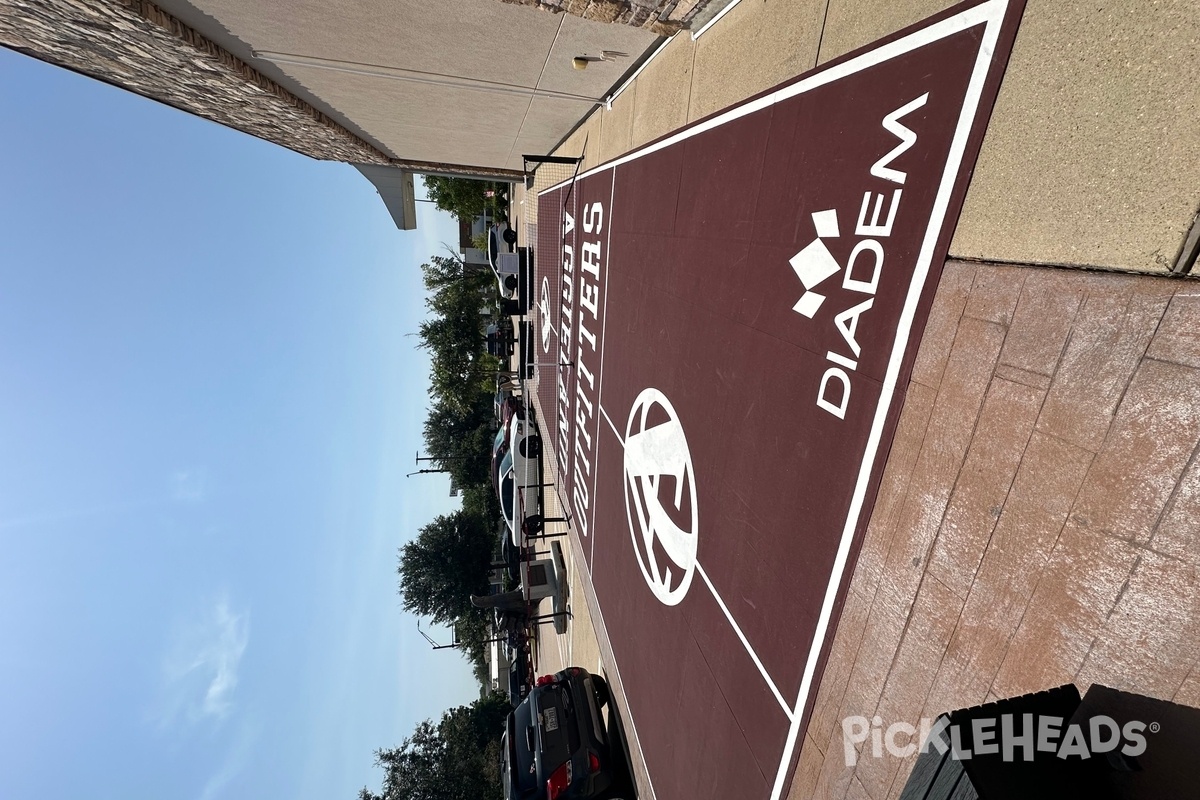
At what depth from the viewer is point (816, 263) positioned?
3115 mm

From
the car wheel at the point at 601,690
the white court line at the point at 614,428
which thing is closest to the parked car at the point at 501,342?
the white court line at the point at 614,428

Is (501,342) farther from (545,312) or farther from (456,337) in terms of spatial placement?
(545,312)

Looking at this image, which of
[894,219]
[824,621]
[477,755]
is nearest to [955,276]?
[894,219]

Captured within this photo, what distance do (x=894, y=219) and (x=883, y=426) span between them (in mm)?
1028

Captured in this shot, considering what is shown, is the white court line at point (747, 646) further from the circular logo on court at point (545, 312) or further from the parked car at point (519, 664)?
the parked car at point (519, 664)

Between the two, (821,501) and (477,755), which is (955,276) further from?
(477,755)

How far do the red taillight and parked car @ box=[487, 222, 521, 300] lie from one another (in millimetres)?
13091

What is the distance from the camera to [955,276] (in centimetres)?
237

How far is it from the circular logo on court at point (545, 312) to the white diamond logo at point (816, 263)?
30.7ft

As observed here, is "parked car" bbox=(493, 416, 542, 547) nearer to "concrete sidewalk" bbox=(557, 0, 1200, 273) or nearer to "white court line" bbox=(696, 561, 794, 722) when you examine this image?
"white court line" bbox=(696, 561, 794, 722)

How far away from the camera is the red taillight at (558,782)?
7.45 m

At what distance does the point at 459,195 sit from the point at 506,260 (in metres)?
10.9

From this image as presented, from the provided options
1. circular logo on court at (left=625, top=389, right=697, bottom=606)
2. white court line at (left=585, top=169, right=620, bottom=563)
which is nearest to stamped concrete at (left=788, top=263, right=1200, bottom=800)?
circular logo on court at (left=625, top=389, right=697, bottom=606)

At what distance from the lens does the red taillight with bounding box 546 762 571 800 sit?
7.45 m
